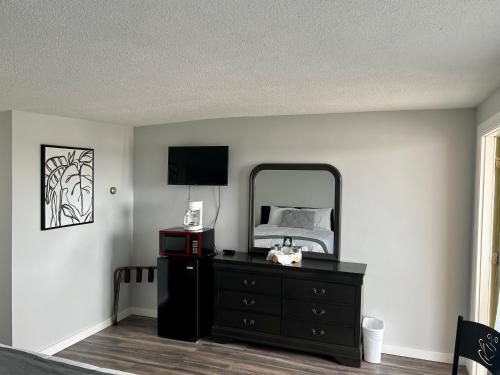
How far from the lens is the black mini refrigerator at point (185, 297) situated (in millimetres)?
4043

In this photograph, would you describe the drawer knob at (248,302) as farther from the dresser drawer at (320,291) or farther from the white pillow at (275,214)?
the white pillow at (275,214)

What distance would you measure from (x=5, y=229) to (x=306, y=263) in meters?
2.61

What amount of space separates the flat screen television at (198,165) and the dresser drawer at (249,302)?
1.12m

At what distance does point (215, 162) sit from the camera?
4.31m

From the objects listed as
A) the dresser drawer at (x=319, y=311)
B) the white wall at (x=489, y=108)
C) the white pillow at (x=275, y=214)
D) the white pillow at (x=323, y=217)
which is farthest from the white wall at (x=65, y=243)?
the white wall at (x=489, y=108)

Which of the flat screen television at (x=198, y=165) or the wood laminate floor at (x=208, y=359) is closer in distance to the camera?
the wood laminate floor at (x=208, y=359)

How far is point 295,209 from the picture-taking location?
4.09 metres

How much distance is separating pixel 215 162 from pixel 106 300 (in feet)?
6.30

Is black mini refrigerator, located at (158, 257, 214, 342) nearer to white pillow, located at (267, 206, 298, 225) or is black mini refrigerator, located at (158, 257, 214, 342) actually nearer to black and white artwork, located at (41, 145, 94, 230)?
white pillow, located at (267, 206, 298, 225)

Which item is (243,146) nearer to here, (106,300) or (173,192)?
(173,192)

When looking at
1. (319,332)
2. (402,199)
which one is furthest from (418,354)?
(402,199)

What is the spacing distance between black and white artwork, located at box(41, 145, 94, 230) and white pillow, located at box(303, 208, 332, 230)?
2215mm

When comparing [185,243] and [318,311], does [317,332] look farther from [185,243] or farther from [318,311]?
[185,243]

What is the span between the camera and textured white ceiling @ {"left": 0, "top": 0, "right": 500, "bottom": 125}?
1501 millimetres
